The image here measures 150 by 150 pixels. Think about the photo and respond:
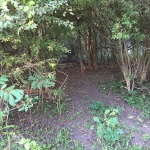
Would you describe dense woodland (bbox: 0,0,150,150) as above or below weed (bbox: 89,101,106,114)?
above

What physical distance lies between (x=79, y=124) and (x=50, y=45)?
1.24m

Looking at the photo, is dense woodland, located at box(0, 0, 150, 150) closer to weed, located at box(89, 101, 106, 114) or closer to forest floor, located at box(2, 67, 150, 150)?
forest floor, located at box(2, 67, 150, 150)

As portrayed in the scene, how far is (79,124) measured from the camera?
10.4 feet

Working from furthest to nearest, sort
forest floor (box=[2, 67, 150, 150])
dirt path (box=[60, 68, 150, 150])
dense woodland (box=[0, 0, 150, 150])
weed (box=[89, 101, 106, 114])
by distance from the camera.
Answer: weed (box=[89, 101, 106, 114]), dirt path (box=[60, 68, 150, 150]), forest floor (box=[2, 67, 150, 150]), dense woodland (box=[0, 0, 150, 150])

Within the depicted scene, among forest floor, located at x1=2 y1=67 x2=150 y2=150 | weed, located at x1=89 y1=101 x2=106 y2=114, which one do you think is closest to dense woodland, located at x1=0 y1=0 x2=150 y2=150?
forest floor, located at x1=2 y1=67 x2=150 y2=150

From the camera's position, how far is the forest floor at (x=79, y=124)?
2.82m

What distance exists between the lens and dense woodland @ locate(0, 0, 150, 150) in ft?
6.98

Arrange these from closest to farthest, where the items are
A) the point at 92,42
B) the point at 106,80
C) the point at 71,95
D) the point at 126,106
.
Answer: the point at 126,106, the point at 71,95, the point at 106,80, the point at 92,42

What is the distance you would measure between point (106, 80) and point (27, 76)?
87.1 inches

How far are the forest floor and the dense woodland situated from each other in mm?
175

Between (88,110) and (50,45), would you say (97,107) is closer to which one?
(88,110)

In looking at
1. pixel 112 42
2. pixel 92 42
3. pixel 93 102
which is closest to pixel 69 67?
pixel 92 42

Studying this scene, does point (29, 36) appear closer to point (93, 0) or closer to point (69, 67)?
point (93, 0)

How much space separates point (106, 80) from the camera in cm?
477
